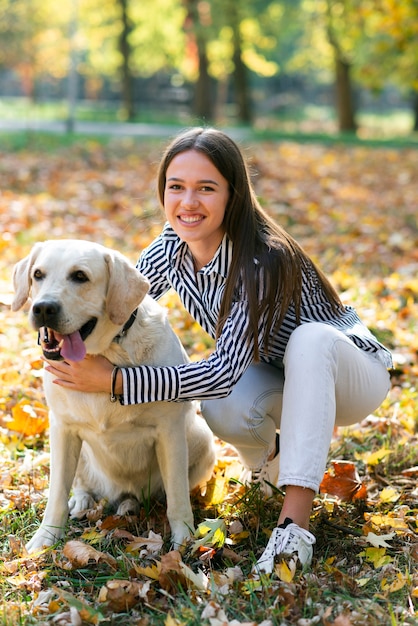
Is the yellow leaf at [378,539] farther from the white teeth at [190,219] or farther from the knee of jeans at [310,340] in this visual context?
the white teeth at [190,219]

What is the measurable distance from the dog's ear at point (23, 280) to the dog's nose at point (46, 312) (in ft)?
0.89

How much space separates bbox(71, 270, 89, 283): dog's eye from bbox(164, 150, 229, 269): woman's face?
50cm

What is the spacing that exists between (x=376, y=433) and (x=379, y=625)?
167cm

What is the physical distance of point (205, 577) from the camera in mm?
2703

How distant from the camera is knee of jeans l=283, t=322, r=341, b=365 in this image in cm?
297

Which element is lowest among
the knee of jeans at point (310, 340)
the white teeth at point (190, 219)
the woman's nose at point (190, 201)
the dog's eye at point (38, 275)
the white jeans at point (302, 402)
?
the white jeans at point (302, 402)

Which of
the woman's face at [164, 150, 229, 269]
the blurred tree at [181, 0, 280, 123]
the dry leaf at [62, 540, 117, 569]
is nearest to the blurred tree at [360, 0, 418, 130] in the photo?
the blurred tree at [181, 0, 280, 123]

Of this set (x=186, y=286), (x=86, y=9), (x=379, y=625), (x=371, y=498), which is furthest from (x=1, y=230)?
(x=86, y=9)

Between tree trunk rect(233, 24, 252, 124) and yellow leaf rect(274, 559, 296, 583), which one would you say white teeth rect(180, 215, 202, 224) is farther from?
tree trunk rect(233, 24, 252, 124)

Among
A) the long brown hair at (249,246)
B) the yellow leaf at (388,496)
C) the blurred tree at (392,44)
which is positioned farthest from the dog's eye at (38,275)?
the blurred tree at (392,44)

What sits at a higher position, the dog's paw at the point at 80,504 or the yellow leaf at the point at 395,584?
the yellow leaf at the point at 395,584

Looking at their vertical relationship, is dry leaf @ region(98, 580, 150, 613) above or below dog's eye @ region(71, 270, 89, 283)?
below

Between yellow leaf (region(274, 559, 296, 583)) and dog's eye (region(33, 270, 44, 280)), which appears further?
dog's eye (region(33, 270, 44, 280))

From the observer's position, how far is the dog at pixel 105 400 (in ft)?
9.29
